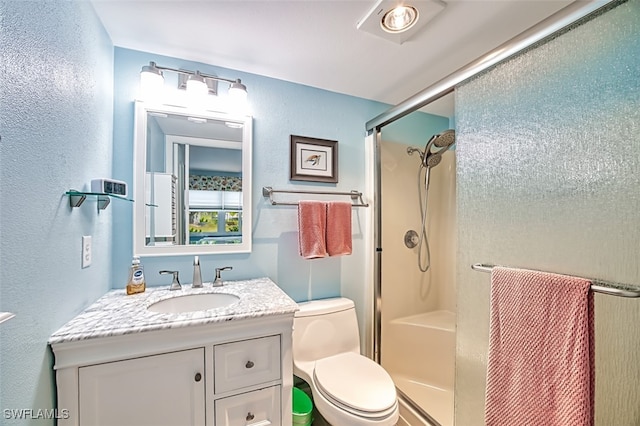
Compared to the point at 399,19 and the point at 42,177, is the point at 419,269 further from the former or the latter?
the point at 42,177

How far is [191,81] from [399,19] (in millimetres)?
1081

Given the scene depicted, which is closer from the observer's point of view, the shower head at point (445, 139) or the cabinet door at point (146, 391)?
the cabinet door at point (146, 391)

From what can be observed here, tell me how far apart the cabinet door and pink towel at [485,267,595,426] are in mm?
1102

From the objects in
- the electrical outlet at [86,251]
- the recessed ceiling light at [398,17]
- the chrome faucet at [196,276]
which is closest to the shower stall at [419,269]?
the recessed ceiling light at [398,17]

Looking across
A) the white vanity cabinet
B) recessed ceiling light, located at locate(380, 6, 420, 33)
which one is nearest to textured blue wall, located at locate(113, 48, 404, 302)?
the white vanity cabinet

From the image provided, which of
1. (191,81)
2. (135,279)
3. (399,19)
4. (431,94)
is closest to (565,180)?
(431,94)

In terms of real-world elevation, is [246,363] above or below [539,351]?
below

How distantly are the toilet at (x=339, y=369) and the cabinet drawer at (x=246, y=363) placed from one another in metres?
0.30

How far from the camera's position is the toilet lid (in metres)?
1.13

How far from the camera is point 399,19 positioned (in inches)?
45.0

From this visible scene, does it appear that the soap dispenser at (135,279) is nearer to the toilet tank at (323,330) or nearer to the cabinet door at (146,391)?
the cabinet door at (146,391)

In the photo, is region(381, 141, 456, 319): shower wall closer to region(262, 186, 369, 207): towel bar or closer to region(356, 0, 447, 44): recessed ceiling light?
region(262, 186, 369, 207): towel bar

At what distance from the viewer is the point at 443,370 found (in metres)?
1.86

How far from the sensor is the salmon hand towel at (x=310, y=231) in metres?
1.57
